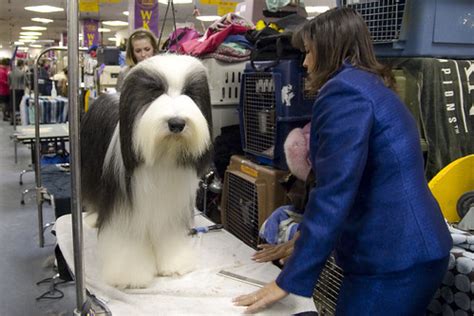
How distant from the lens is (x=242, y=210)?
2623 mm

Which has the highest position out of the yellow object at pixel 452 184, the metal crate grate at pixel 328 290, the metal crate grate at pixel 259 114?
the metal crate grate at pixel 259 114

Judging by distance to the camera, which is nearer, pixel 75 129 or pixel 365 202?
pixel 75 129

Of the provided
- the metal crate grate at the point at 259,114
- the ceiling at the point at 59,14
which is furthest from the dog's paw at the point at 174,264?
the ceiling at the point at 59,14

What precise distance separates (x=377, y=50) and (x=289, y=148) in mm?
580

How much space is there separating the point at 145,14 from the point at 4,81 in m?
8.83

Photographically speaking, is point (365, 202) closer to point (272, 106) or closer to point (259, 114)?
point (272, 106)

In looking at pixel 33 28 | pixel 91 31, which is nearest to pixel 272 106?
pixel 91 31

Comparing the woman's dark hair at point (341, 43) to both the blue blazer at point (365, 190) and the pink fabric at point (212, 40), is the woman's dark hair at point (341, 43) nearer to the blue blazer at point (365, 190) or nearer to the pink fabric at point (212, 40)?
the blue blazer at point (365, 190)

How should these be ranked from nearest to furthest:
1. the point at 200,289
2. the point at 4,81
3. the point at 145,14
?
the point at 200,289, the point at 145,14, the point at 4,81

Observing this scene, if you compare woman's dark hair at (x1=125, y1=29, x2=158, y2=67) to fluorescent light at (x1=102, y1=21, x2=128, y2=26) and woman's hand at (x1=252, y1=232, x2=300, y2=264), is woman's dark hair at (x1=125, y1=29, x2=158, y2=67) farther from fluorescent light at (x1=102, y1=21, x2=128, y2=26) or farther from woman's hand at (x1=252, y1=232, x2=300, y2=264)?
fluorescent light at (x1=102, y1=21, x2=128, y2=26)

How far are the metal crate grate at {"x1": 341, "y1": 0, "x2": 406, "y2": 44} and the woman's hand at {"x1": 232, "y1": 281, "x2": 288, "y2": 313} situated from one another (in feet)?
3.88

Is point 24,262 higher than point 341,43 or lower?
lower

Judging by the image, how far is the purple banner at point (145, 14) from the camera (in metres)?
5.71

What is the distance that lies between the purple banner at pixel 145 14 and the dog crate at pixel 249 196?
3.53 meters
